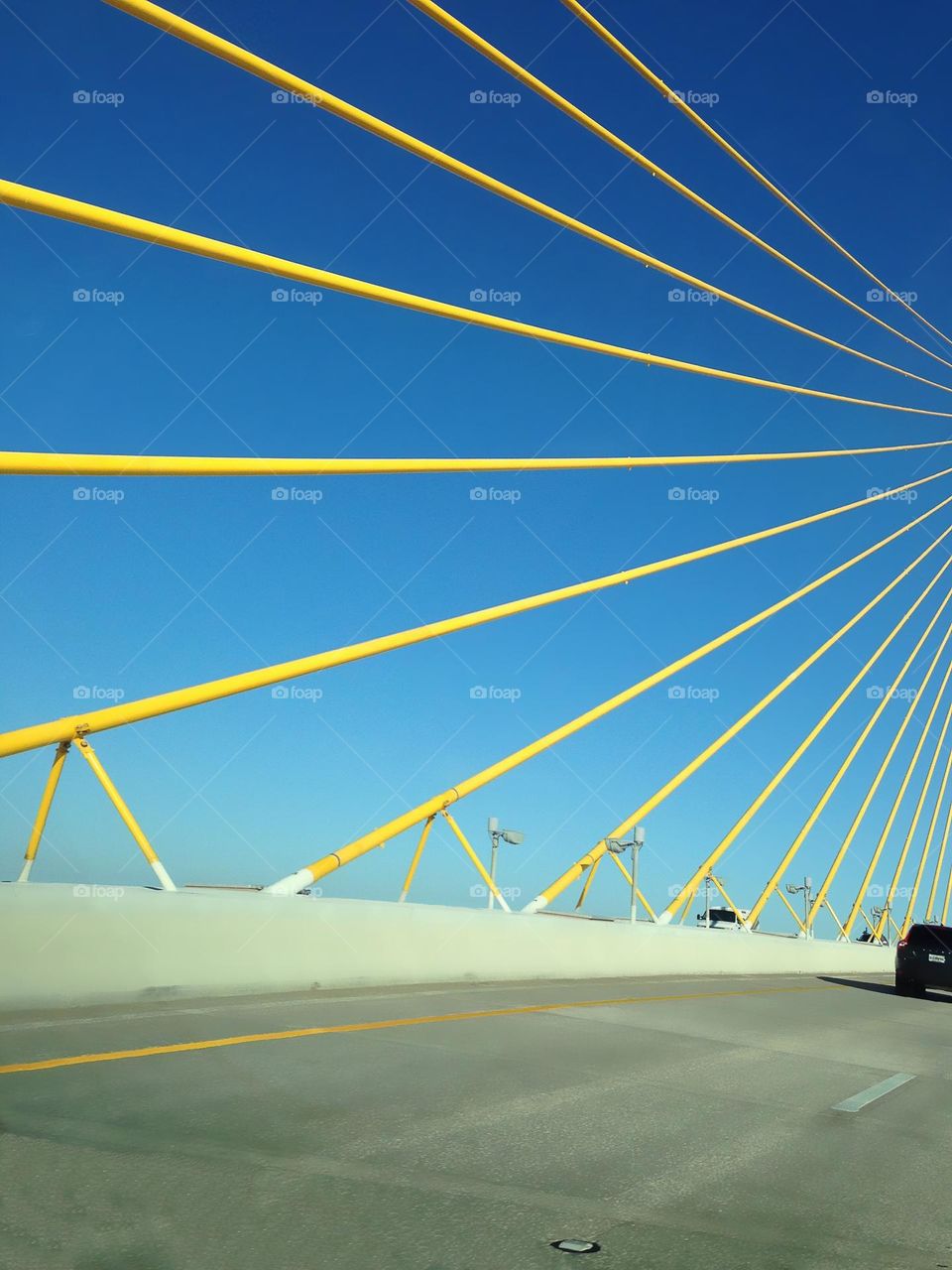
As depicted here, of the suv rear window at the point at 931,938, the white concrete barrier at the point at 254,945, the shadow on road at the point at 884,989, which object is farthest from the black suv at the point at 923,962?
the white concrete barrier at the point at 254,945

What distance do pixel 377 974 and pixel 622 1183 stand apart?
27.0 ft

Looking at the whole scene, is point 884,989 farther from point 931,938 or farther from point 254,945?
point 254,945

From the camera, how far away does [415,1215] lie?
14.1ft

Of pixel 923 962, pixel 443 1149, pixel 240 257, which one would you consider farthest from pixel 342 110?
pixel 923 962

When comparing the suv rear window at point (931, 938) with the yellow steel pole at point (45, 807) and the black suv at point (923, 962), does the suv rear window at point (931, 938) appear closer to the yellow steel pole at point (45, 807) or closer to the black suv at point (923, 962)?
the black suv at point (923, 962)

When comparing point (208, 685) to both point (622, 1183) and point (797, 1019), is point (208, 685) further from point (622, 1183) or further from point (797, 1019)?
point (797, 1019)

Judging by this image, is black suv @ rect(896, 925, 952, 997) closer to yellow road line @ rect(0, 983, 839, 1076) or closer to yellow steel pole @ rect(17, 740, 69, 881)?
yellow road line @ rect(0, 983, 839, 1076)

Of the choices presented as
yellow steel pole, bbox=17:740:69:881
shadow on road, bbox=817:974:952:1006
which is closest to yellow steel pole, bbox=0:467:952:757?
yellow steel pole, bbox=17:740:69:881

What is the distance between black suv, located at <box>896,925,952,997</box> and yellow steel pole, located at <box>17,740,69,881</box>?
1703 centimetres

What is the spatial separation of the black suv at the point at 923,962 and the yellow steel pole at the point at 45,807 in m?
17.0

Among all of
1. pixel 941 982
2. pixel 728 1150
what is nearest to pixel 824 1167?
pixel 728 1150

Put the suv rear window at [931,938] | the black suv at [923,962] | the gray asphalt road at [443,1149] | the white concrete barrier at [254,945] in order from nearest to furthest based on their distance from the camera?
the gray asphalt road at [443,1149]
the white concrete barrier at [254,945]
the black suv at [923,962]
the suv rear window at [931,938]

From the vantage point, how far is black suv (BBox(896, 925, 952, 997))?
22.2 metres

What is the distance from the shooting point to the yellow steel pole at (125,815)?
9719 mm
